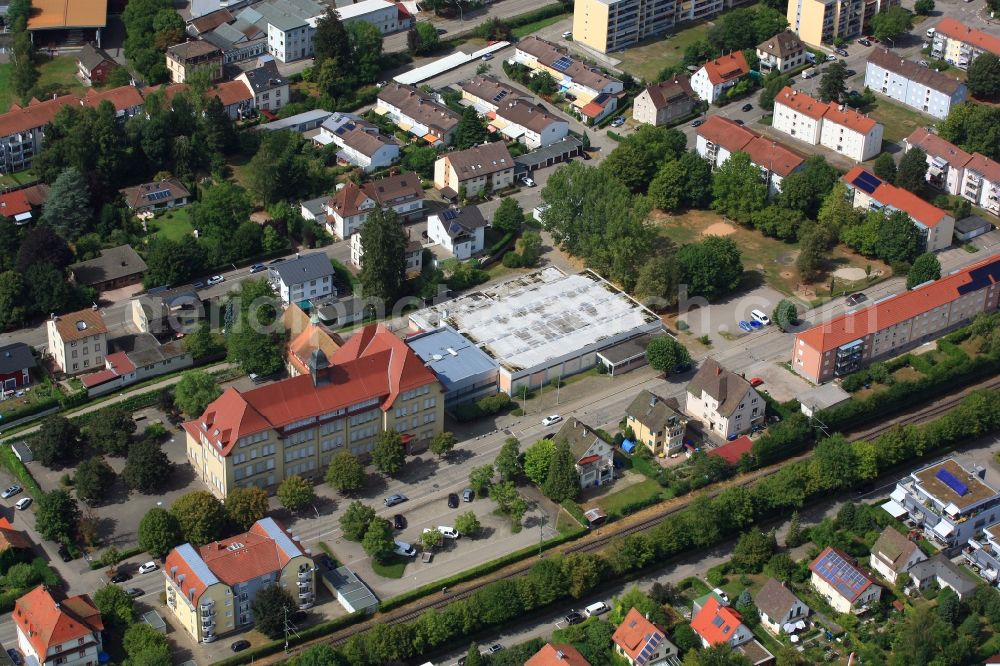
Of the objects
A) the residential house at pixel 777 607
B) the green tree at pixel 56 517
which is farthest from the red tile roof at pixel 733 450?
the green tree at pixel 56 517

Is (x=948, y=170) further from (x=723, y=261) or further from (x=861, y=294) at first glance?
(x=723, y=261)

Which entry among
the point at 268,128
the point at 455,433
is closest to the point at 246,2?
the point at 268,128

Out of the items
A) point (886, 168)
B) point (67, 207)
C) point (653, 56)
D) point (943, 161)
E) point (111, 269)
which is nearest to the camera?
point (111, 269)

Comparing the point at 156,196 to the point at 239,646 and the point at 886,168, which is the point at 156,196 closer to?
the point at 239,646

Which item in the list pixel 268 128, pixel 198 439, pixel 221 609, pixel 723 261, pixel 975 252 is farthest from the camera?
pixel 268 128

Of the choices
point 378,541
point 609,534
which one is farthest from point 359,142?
point 609,534

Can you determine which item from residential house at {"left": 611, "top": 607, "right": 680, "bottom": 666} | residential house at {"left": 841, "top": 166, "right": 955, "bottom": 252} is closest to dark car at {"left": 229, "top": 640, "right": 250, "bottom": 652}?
residential house at {"left": 611, "top": 607, "right": 680, "bottom": 666}
